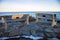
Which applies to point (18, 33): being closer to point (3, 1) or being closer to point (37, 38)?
point (37, 38)

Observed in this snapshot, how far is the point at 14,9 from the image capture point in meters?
1.44

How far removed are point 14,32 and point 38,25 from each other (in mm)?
339

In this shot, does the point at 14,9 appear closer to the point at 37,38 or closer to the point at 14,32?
the point at 14,32

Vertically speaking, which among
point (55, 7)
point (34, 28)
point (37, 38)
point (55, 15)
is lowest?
point (37, 38)

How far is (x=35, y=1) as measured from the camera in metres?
1.44

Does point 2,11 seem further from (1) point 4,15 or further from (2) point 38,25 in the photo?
(2) point 38,25

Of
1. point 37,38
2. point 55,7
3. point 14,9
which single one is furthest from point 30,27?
point 55,7

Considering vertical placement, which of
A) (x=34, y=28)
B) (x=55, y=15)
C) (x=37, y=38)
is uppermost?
(x=55, y=15)

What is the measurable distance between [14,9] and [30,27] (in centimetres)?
33

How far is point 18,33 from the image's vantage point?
4.62 feet

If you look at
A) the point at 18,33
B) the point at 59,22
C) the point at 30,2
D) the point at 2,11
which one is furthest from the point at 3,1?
the point at 59,22

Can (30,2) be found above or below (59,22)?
above

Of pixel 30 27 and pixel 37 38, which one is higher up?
pixel 30 27

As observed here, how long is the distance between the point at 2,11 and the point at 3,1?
0.45 feet
